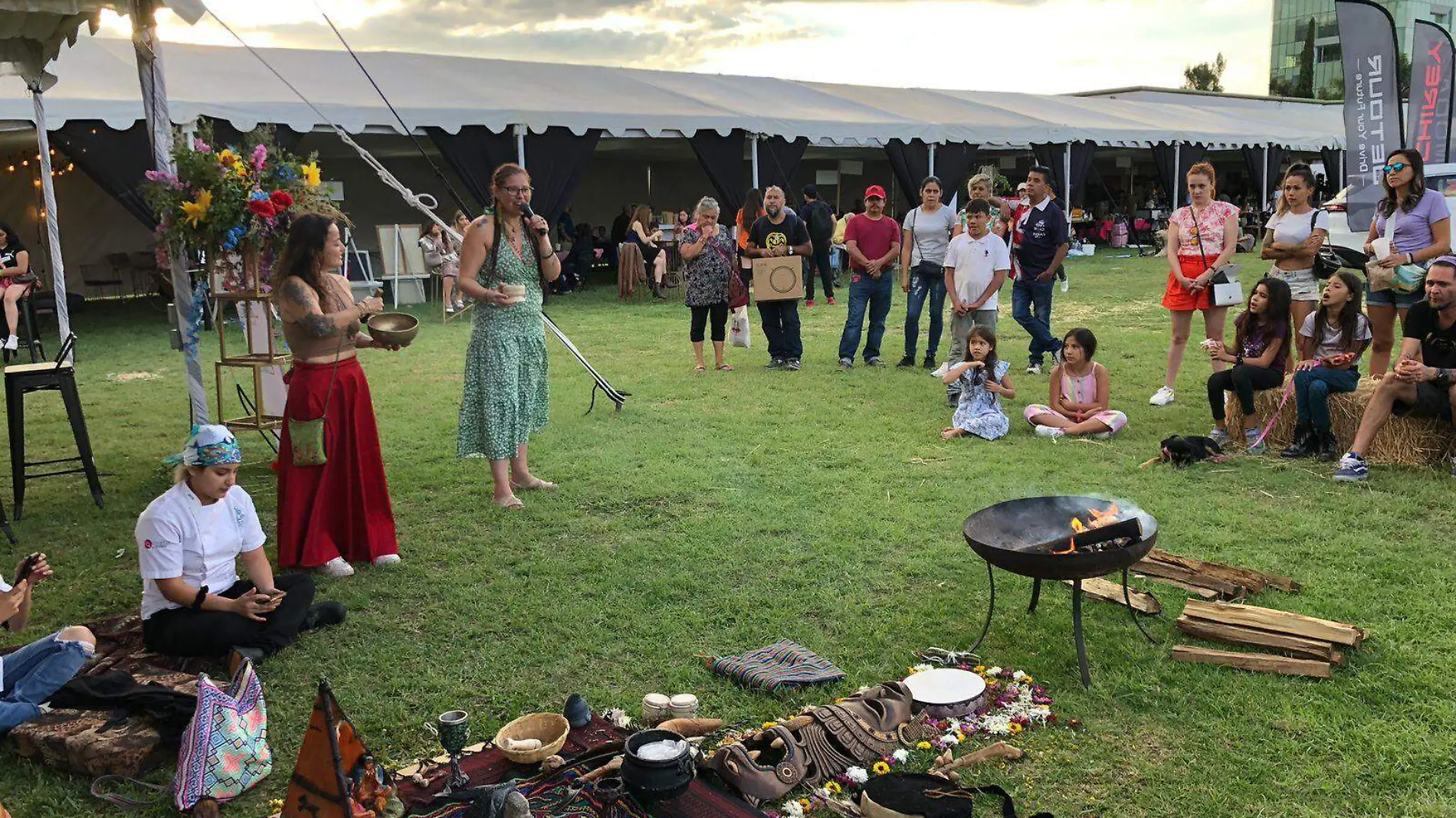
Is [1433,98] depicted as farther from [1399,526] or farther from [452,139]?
→ [452,139]

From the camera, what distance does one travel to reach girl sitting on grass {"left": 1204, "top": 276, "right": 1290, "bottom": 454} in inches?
262

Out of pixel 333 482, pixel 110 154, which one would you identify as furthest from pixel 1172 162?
pixel 333 482

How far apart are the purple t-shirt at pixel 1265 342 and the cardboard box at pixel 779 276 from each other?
3.85 metres

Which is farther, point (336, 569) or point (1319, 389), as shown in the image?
point (1319, 389)

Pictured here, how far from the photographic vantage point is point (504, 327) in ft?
18.5

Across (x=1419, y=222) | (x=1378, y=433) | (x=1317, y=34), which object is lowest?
(x=1378, y=433)

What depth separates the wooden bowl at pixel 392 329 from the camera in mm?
5137

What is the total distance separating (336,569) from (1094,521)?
10.9 ft

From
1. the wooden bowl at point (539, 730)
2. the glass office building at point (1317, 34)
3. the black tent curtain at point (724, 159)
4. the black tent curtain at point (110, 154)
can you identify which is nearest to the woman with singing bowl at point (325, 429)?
the wooden bowl at point (539, 730)

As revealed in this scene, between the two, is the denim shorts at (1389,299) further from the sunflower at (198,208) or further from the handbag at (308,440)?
the sunflower at (198,208)

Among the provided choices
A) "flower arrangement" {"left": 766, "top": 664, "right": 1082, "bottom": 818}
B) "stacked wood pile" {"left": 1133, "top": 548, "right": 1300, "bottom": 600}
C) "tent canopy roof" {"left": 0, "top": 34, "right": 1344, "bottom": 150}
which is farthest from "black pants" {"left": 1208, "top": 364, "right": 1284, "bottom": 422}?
"tent canopy roof" {"left": 0, "top": 34, "right": 1344, "bottom": 150}

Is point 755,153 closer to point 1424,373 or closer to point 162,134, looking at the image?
point 162,134

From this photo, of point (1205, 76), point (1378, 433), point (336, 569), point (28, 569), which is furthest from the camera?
point (1205, 76)

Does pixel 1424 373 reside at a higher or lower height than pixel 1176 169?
lower
